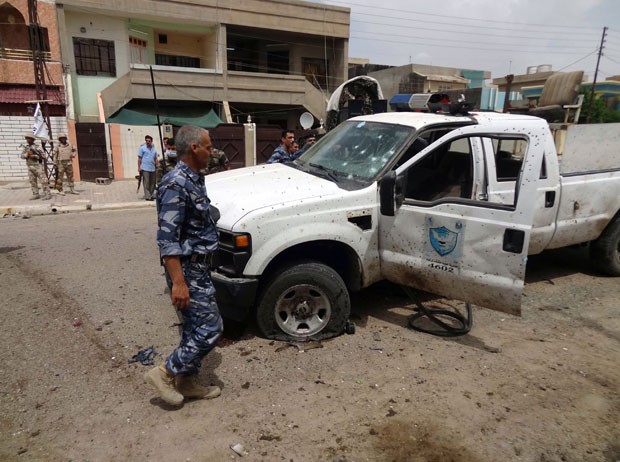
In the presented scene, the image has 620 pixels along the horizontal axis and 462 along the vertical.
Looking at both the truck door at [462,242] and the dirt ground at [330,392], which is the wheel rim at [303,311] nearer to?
the dirt ground at [330,392]

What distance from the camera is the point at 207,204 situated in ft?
9.14

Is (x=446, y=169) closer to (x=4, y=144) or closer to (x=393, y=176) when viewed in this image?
(x=393, y=176)

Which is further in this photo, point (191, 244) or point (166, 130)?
point (166, 130)

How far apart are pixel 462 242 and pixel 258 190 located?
1734 millimetres

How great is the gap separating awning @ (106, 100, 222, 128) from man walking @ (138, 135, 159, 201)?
750 centimetres

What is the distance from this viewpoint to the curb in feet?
32.2

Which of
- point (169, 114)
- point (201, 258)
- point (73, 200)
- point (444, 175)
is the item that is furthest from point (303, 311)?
point (169, 114)

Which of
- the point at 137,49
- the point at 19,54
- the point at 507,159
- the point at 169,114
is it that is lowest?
the point at 507,159

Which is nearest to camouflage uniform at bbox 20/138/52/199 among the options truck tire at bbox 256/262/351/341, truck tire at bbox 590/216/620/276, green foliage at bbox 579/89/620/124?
truck tire at bbox 256/262/351/341

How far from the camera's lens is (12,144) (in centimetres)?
1659

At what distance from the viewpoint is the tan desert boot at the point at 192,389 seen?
2.99 m

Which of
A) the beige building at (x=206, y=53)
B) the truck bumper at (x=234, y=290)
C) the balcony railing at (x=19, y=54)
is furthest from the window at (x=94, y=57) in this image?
the truck bumper at (x=234, y=290)

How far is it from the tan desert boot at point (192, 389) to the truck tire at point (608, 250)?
4.95 m

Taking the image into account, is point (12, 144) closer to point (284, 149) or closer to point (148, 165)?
point (148, 165)
